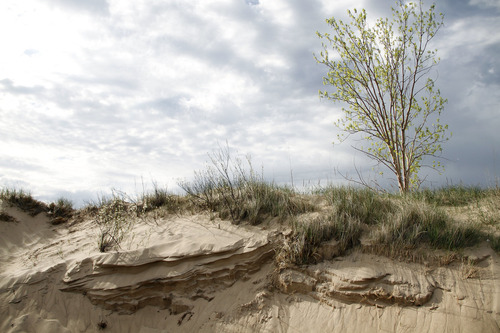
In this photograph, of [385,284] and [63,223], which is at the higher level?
[63,223]

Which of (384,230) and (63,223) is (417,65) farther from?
(63,223)

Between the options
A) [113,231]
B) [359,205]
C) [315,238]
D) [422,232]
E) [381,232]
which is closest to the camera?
[422,232]

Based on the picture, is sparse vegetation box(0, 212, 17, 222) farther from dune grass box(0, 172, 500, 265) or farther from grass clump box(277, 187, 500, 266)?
grass clump box(277, 187, 500, 266)

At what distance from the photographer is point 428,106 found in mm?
10516

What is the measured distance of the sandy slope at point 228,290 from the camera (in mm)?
4945

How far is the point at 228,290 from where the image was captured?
238 inches

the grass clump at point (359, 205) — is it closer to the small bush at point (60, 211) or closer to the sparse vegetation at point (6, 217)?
the small bush at point (60, 211)

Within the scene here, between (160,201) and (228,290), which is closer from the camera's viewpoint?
(228,290)

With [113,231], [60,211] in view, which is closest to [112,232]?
Result: [113,231]

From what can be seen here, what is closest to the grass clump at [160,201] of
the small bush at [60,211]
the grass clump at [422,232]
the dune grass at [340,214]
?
the dune grass at [340,214]

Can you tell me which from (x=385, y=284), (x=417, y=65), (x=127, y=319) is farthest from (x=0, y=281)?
(x=417, y=65)

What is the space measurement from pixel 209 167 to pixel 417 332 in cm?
580

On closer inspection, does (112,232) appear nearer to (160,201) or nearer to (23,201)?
(160,201)

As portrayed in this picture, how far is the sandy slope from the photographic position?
195 inches
